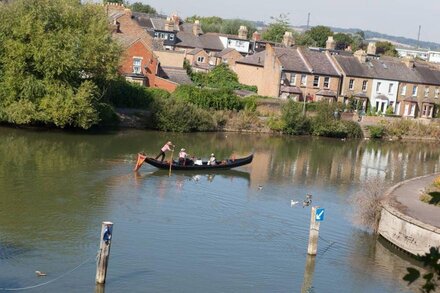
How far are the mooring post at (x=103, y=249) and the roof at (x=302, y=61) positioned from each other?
55.3 metres

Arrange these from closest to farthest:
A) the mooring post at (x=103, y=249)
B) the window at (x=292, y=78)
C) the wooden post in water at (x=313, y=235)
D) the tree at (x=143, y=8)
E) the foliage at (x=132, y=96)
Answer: the mooring post at (x=103, y=249) < the wooden post in water at (x=313, y=235) < the foliage at (x=132, y=96) < the window at (x=292, y=78) < the tree at (x=143, y=8)

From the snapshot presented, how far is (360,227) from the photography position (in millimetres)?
32938

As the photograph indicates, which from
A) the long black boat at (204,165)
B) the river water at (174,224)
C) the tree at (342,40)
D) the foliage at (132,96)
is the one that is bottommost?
the river water at (174,224)

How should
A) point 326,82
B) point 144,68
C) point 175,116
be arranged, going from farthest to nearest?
point 326,82 < point 144,68 < point 175,116

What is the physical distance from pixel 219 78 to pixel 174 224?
2015 inches

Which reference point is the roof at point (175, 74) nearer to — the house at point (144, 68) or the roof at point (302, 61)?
the house at point (144, 68)

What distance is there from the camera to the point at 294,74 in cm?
7638

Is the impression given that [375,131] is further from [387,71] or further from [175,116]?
[175,116]

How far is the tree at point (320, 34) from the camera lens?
476 ft

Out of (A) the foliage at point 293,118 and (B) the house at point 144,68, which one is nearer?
(A) the foliage at point 293,118

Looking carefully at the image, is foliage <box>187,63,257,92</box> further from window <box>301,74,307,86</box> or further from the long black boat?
the long black boat

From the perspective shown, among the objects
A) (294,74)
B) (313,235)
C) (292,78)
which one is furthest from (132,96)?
(313,235)

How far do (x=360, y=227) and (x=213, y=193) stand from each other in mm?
8520

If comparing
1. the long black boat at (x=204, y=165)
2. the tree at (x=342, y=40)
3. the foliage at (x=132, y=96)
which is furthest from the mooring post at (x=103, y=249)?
the tree at (x=342, y=40)
